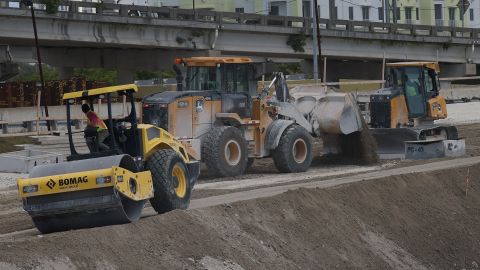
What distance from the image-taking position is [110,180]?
15305mm

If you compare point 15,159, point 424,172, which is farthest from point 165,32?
point 424,172

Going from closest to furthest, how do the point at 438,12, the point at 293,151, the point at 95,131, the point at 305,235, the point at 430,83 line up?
the point at 95,131
the point at 305,235
the point at 293,151
the point at 430,83
the point at 438,12

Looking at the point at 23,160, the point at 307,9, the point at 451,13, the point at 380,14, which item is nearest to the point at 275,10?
the point at 307,9

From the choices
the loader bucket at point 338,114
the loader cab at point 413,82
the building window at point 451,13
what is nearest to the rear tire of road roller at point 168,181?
the loader bucket at point 338,114

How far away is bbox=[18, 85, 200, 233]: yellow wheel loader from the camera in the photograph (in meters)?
15.5

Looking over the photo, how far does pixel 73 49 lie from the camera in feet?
194

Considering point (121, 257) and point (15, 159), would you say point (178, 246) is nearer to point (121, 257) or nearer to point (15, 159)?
point (121, 257)

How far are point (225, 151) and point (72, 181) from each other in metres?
9.33

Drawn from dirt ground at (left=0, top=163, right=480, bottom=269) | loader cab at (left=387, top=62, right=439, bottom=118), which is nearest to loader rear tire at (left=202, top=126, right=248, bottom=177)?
→ dirt ground at (left=0, top=163, right=480, bottom=269)

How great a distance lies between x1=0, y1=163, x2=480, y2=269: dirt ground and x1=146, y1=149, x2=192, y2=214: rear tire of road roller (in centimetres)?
44

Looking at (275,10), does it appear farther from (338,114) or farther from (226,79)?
(226,79)

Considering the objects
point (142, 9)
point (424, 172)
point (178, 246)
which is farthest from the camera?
point (142, 9)

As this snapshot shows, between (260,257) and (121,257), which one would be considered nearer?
(121,257)

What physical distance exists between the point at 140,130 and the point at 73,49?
43.3m
